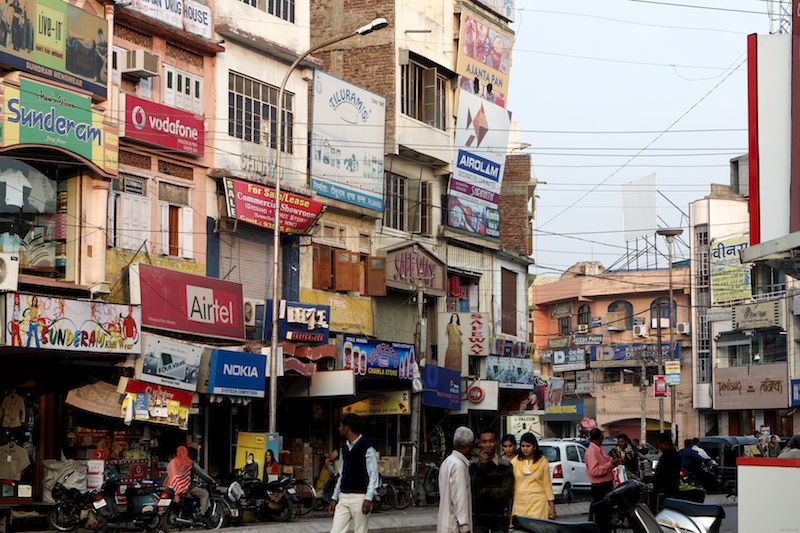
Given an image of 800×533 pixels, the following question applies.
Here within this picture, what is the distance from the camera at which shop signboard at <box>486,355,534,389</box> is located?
42.6 m

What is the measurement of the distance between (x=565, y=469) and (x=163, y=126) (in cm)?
1540

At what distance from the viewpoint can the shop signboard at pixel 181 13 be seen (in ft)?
93.9

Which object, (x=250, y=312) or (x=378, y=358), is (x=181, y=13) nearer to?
(x=250, y=312)

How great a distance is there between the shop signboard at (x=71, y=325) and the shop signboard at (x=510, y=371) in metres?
18.0

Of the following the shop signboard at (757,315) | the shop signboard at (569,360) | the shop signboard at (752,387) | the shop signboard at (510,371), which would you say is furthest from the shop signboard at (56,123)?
the shop signboard at (569,360)

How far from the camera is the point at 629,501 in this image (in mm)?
11938

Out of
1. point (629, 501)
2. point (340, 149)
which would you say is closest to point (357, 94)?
point (340, 149)

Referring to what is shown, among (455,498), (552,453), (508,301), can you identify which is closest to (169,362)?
(552,453)

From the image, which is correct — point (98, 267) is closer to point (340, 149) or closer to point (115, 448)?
point (115, 448)

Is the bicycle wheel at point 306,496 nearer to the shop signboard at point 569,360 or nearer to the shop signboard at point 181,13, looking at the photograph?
the shop signboard at point 181,13

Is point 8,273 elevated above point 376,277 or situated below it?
below

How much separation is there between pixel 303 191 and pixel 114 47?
274 inches

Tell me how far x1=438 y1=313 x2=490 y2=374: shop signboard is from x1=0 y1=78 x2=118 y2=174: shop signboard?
16288 mm

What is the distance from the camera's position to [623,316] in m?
81.3
